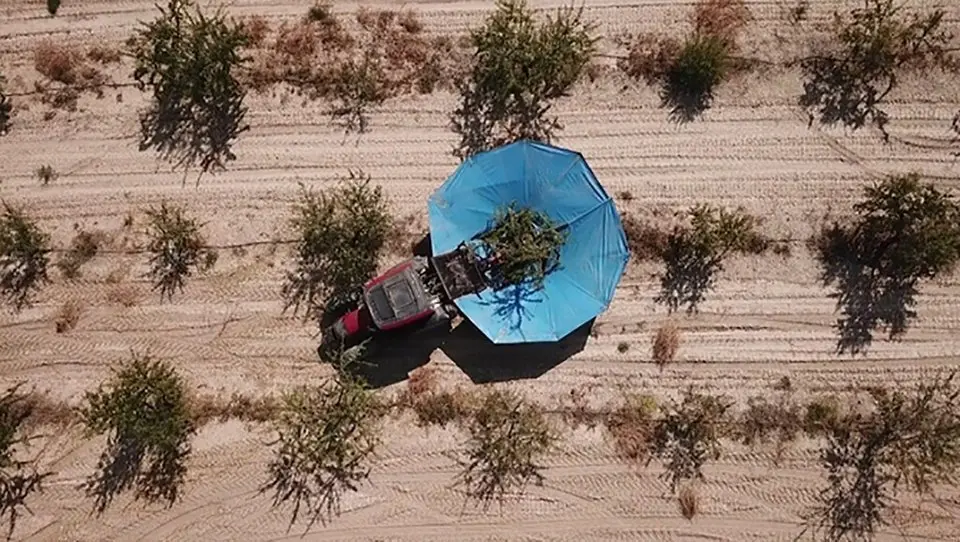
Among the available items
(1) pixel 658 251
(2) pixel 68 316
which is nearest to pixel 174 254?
(2) pixel 68 316

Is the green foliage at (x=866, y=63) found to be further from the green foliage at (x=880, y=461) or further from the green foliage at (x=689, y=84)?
the green foliage at (x=880, y=461)

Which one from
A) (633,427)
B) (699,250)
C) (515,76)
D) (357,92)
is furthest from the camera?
(357,92)

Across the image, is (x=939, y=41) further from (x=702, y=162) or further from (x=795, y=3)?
(x=702, y=162)

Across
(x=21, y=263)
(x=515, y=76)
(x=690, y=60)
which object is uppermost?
(x=690, y=60)

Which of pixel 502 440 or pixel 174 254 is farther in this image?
pixel 174 254

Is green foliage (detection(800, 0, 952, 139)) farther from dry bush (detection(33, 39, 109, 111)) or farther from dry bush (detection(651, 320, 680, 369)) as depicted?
dry bush (detection(33, 39, 109, 111))

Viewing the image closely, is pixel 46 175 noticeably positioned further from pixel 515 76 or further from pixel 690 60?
pixel 690 60

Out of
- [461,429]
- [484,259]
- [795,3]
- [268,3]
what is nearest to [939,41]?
[795,3]
